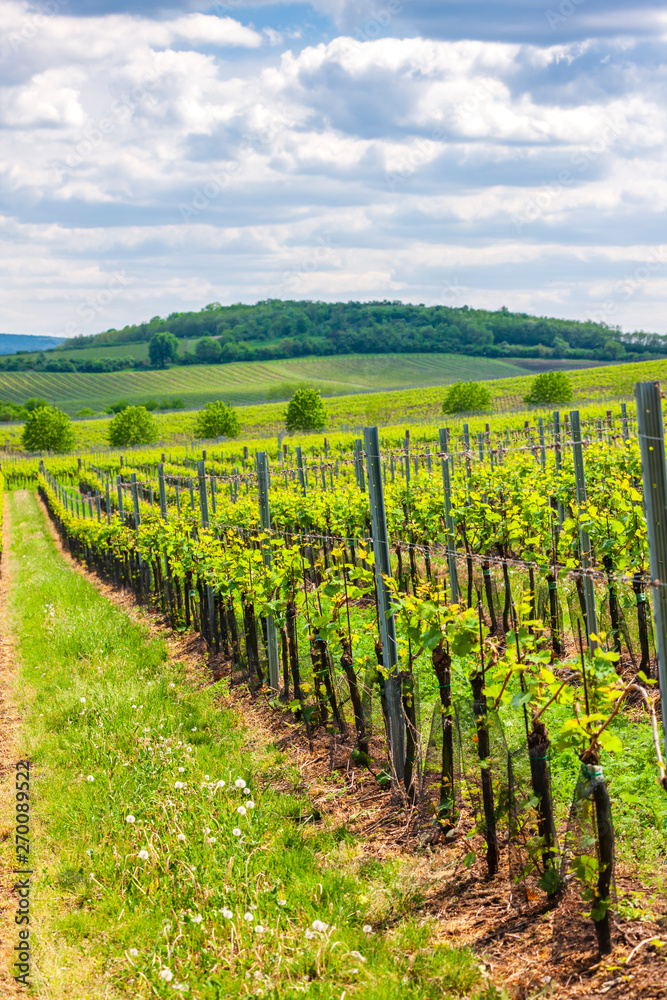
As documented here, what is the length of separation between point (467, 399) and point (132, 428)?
25.8 metres

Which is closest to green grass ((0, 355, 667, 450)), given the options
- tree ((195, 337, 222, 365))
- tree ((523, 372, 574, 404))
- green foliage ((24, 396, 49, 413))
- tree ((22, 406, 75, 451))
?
tree ((523, 372, 574, 404))

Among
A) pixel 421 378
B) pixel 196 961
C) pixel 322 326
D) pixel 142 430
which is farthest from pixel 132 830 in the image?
pixel 322 326

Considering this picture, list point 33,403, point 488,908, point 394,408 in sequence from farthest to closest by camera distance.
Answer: point 33,403
point 394,408
point 488,908

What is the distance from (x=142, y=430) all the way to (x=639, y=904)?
211 ft

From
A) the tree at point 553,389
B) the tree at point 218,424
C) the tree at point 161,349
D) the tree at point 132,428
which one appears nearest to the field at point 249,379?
the tree at point 161,349

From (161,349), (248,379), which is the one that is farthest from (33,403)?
(161,349)

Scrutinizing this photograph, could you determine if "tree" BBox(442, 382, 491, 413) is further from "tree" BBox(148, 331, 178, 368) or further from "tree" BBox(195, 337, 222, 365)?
"tree" BBox(148, 331, 178, 368)

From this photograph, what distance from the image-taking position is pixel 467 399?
57188 millimetres

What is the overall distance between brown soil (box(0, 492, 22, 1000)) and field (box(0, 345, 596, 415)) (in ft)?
318

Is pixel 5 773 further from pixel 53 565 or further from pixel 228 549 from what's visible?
pixel 53 565

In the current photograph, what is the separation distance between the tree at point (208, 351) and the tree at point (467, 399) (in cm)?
8120

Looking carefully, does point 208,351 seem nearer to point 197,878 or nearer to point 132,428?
point 132,428

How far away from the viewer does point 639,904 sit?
361 centimetres

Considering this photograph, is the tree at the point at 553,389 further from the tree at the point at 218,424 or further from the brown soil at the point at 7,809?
the brown soil at the point at 7,809
